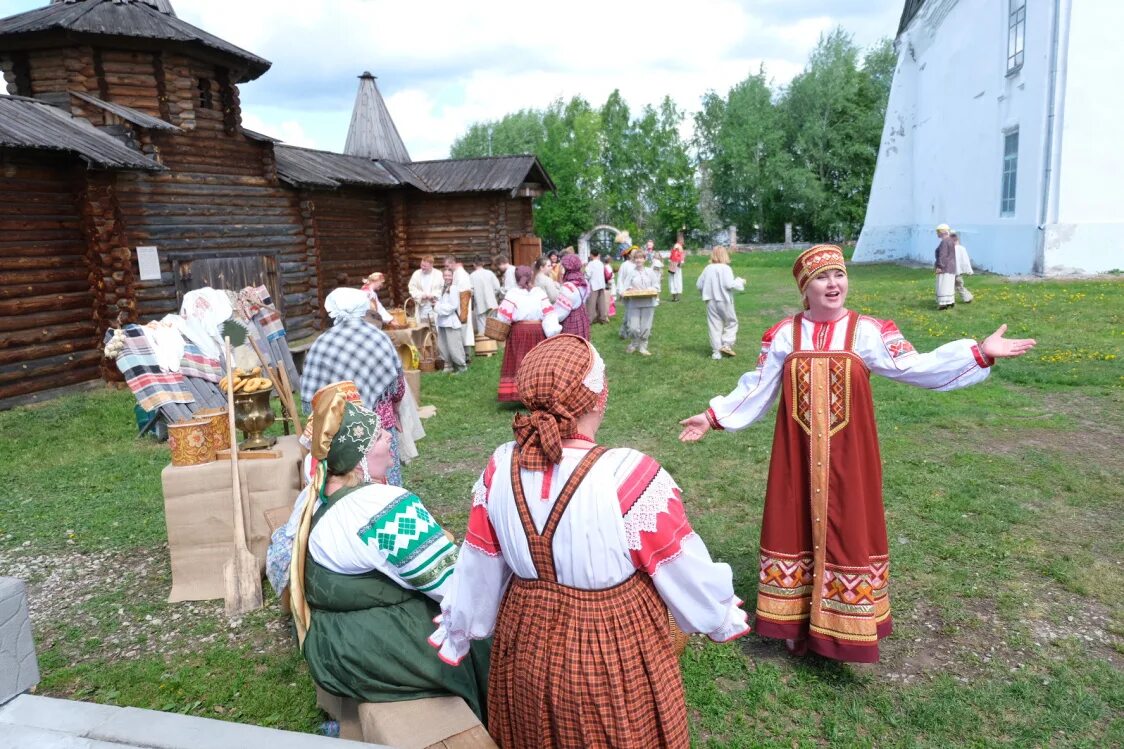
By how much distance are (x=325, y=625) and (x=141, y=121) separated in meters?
11.1

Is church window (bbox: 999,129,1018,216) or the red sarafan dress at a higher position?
church window (bbox: 999,129,1018,216)

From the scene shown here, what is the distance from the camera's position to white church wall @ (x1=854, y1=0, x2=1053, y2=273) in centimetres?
1588

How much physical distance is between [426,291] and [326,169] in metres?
5.44

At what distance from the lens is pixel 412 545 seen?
2668 mm

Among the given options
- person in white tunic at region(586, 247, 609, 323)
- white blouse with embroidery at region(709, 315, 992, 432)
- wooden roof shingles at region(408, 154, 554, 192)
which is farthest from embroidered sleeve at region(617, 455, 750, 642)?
wooden roof shingles at region(408, 154, 554, 192)

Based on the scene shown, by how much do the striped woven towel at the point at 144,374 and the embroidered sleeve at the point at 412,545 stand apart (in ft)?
12.9

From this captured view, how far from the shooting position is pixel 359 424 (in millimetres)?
2891

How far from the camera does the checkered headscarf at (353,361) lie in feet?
15.1

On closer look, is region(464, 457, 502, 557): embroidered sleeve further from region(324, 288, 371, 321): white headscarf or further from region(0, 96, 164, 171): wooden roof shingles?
region(0, 96, 164, 171): wooden roof shingles

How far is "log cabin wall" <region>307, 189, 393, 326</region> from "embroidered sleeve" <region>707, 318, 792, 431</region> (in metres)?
13.1

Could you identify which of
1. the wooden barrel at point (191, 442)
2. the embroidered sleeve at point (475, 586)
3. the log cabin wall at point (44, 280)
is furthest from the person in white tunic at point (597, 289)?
the embroidered sleeve at point (475, 586)

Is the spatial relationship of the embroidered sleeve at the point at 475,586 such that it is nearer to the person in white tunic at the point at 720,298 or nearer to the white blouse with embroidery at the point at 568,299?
the white blouse with embroidery at the point at 568,299

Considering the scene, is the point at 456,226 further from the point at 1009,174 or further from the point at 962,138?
the point at 962,138

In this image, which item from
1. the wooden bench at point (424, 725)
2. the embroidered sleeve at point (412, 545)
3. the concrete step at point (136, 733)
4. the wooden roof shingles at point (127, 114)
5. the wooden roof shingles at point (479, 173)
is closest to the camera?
the concrete step at point (136, 733)
